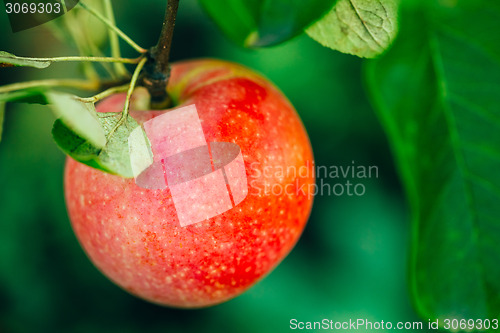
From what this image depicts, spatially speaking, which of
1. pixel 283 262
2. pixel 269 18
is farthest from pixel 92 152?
pixel 283 262

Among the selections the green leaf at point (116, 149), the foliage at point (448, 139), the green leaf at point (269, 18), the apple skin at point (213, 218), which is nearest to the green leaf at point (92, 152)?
the green leaf at point (116, 149)

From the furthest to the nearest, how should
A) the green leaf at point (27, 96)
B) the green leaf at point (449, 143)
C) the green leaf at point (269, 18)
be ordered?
the green leaf at point (449, 143) < the green leaf at point (269, 18) < the green leaf at point (27, 96)

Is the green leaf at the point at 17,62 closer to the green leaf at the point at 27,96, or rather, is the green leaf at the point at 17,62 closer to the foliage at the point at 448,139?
the green leaf at the point at 27,96

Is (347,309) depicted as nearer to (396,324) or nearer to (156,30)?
(396,324)

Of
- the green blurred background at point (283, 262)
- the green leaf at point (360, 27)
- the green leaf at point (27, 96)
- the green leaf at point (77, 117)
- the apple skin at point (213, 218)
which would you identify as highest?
the green leaf at point (27, 96)

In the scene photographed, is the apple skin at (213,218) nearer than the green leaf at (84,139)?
No

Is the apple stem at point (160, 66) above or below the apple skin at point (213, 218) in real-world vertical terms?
above
